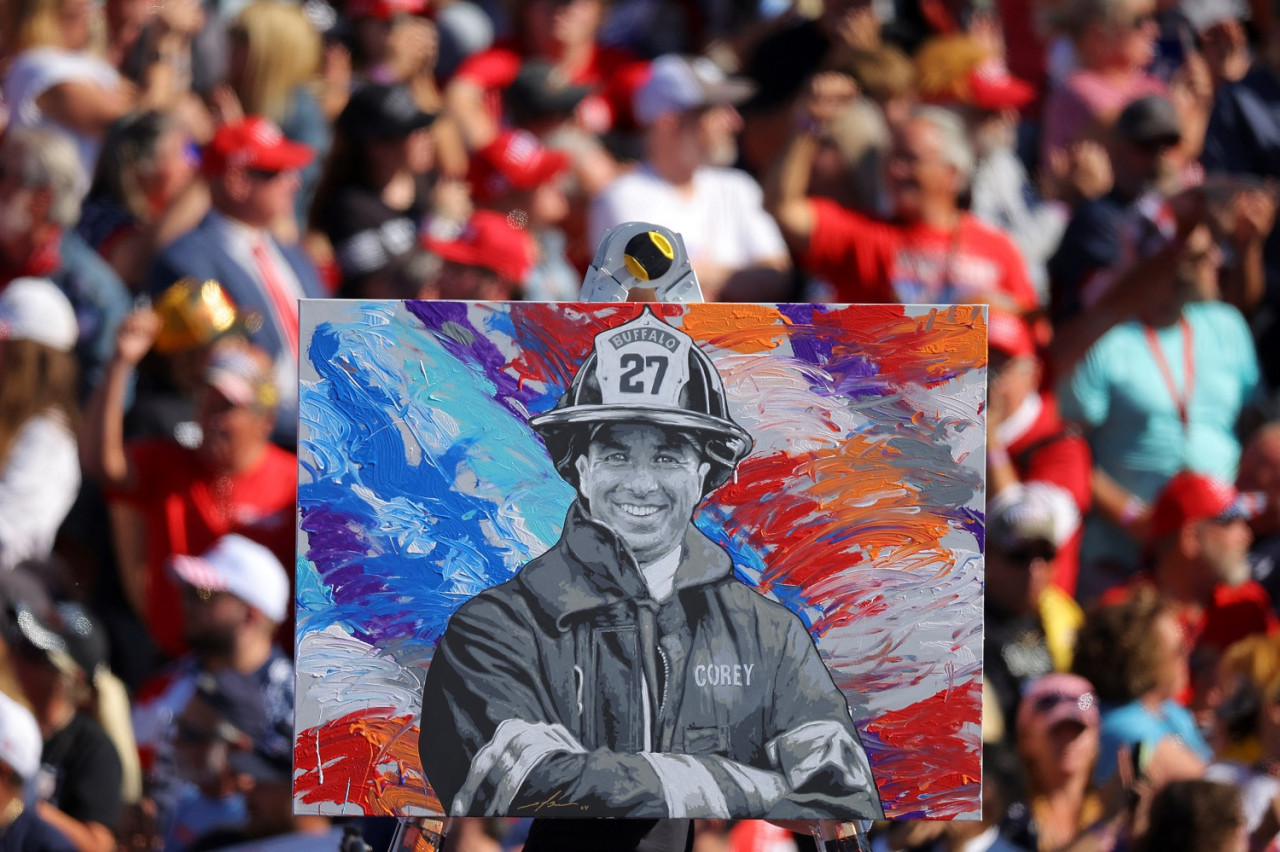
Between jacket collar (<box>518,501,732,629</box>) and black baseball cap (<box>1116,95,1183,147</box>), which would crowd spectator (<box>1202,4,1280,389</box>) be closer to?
black baseball cap (<box>1116,95,1183,147</box>)

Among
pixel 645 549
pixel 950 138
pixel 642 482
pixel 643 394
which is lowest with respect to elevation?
pixel 645 549

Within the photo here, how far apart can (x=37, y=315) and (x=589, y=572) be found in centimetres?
252

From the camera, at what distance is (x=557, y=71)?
20.7 ft

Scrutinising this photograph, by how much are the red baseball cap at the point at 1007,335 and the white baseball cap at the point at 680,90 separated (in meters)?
1.05

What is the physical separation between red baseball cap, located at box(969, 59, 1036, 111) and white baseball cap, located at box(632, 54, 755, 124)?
0.95m

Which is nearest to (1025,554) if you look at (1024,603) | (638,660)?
(1024,603)

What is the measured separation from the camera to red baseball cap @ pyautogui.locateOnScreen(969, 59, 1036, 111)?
20.5 ft

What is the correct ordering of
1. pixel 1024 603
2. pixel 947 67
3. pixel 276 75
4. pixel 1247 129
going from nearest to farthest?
pixel 1024 603, pixel 276 75, pixel 1247 129, pixel 947 67

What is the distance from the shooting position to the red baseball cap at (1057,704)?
430cm

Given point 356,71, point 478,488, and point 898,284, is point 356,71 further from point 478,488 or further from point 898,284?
point 478,488

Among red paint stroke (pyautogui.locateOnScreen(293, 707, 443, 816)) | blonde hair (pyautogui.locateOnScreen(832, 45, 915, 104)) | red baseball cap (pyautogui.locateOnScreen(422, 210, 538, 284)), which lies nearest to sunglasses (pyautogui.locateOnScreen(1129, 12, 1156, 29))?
blonde hair (pyautogui.locateOnScreen(832, 45, 915, 104))

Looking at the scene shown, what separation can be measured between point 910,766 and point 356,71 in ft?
12.9

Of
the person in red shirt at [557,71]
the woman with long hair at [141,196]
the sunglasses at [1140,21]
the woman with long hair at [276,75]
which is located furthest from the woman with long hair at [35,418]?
the sunglasses at [1140,21]

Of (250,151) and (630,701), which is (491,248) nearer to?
(250,151)
